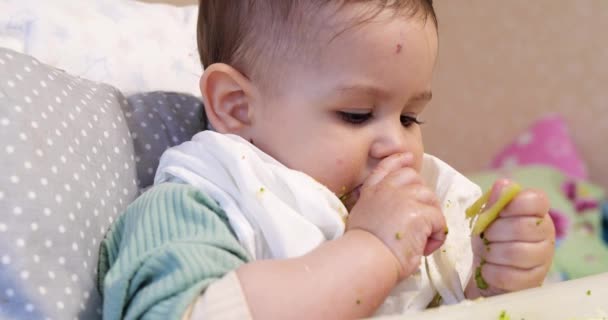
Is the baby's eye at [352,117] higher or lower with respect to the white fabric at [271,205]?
higher

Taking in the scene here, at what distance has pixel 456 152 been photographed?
6.86 ft

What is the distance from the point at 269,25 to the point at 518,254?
349 millimetres

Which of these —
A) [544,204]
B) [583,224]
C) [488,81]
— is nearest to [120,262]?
[544,204]

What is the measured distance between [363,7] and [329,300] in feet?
1.04

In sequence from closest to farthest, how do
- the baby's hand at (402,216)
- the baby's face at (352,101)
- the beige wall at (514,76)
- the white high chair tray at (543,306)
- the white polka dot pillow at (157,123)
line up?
the white high chair tray at (543,306)
the baby's hand at (402,216)
the baby's face at (352,101)
the white polka dot pillow at (157,123)
the beige wall at (514,76)

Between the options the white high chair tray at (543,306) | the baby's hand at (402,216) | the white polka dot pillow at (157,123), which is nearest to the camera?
the white high chair tray at (543,306)

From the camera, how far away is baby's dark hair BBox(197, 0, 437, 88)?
2.26 ft

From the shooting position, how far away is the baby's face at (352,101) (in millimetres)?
673

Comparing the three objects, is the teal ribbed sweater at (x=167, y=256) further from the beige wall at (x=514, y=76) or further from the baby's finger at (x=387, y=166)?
the beige wall at (x=514, y=76)

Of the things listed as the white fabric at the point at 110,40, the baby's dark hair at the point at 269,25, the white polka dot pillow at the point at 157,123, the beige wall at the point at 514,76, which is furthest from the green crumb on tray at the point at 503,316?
the beige wall at the point at 514,76

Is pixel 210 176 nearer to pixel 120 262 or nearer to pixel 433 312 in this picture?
pixel 120 262

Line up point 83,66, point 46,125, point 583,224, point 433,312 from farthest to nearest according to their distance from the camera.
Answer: point 583,224, point 83,66, point 46,125, point 433,312

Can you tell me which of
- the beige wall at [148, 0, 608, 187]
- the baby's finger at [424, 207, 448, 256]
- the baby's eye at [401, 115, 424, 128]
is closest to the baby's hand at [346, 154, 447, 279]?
the baby's finger at [424, 207, 448, 256]

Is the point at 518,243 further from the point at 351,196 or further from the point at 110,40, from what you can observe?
the point at 110,40
